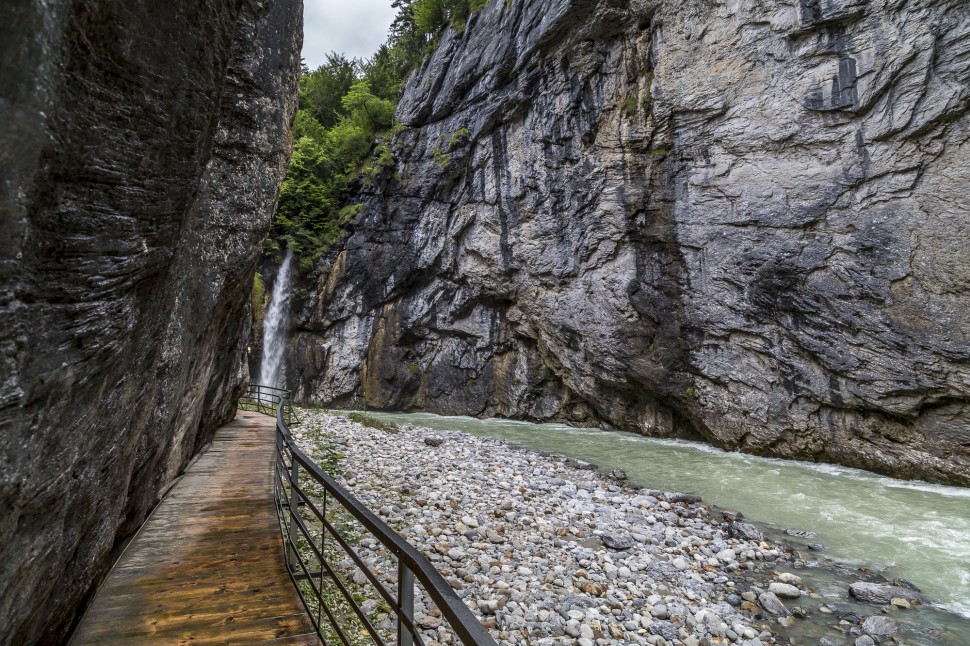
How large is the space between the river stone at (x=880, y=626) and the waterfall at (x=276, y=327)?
76.1 ft

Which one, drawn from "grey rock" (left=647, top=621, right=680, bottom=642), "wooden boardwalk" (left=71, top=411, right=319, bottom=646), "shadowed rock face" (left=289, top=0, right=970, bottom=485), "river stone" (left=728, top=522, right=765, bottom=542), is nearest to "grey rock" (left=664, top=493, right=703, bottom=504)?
"river stone" (left=728, top=522, right=765, bottom=542)

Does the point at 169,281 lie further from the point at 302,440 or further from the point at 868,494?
the point at 868,494

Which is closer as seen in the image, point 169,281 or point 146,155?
point 146,155

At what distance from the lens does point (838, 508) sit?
8.72 meters

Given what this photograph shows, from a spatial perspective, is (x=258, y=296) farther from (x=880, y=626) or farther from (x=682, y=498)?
(x=880, y=626)

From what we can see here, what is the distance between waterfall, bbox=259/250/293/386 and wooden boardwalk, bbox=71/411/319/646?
59.2 feet

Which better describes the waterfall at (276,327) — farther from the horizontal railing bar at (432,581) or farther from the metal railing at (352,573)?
the horizontal railing bar at (432,581)

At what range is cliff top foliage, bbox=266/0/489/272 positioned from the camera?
24.1m

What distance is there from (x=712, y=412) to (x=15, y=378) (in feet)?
51.6

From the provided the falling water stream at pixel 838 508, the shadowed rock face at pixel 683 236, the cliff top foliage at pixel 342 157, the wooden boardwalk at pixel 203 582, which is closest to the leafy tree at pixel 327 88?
the cliff top foliage at pixel 342 157

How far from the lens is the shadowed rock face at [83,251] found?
1716 millimetres

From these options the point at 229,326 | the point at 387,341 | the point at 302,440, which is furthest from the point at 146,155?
the point at 387,341

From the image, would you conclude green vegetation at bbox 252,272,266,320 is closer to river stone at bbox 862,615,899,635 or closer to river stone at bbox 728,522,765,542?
river stone at bbox 728,522,765,542

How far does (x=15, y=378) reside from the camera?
1735 millimetres
